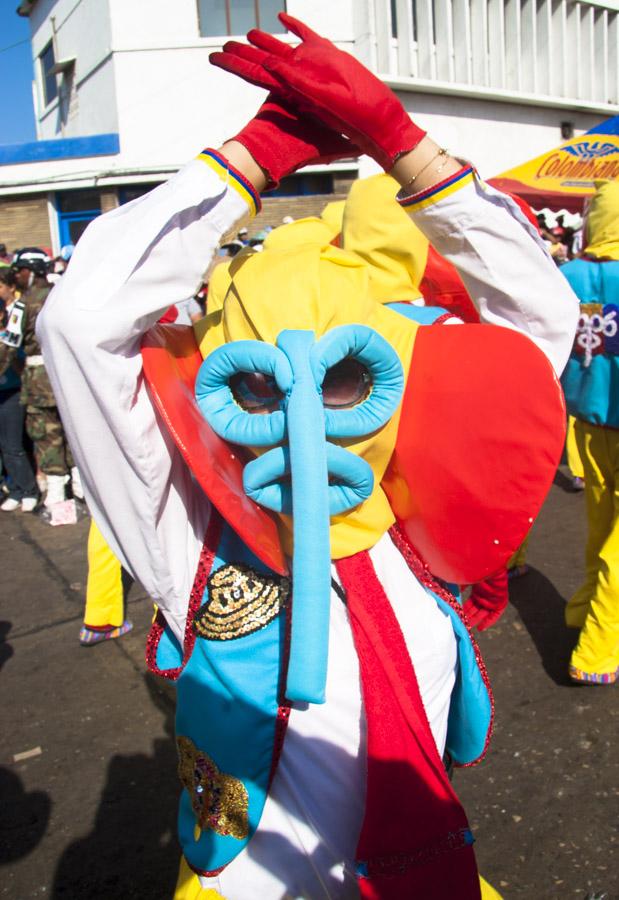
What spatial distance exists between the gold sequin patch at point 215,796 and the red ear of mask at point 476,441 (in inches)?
21.8

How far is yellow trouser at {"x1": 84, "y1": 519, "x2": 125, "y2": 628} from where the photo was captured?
381 cm

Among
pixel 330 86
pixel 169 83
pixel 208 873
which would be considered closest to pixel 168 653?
pixel 208 873

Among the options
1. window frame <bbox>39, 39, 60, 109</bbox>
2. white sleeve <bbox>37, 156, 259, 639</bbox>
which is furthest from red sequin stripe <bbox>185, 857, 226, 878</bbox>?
window frame <bbox>39, 39, 60, 109</bbox>

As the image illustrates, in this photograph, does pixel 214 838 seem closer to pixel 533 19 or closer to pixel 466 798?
pixel 466 798

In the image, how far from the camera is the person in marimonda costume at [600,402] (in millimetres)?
3258

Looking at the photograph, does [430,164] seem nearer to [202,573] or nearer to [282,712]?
[202,573]

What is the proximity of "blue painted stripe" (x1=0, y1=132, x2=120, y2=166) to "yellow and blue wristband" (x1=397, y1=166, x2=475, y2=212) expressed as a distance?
13246 millimetres

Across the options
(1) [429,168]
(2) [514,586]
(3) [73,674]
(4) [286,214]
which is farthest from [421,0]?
(1) [429,168]

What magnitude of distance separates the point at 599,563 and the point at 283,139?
2646 mm

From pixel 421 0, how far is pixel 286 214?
5.21 metres

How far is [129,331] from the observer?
126cm

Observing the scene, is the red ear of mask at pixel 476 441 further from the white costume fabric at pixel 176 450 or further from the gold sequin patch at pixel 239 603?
the gold sequin patch at pixel 239 603

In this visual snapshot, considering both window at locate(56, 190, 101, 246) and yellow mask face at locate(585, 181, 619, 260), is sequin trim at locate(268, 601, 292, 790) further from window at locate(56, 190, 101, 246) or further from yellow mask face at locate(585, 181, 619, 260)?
window at locate(56, 190, 101, 246)

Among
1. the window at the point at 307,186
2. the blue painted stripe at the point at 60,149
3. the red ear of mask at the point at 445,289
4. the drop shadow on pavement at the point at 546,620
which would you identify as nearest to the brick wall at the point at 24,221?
the blue painted stripe at the point at 60,149
